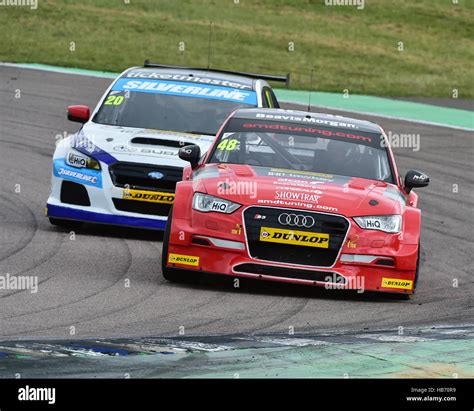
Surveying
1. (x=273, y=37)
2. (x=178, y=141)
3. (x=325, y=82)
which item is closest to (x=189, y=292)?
(x=178, y=141)

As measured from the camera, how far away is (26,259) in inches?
418

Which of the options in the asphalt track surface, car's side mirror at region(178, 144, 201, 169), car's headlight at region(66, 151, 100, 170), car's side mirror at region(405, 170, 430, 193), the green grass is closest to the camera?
the asphalt track surface

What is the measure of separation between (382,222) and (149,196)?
287 centimetres

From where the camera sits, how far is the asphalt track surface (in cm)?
848

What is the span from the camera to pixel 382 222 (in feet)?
32.7

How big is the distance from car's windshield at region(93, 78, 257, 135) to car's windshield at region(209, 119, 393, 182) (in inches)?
75.8

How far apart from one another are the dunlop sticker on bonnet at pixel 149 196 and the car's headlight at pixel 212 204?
2.01 metres

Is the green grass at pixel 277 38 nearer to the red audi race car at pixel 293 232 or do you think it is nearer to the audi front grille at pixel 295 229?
the red audi race car at pixel 293 232

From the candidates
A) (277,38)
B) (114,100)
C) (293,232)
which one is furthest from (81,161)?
(277,38)

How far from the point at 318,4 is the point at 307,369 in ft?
109

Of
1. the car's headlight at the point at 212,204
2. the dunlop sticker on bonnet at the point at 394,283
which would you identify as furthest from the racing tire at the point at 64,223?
the dunlop sticker on bonnet at the point at 394,283

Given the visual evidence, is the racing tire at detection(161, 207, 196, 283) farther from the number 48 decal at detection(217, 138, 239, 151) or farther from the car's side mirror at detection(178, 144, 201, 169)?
the number 48 decal at detection(217, 138, 239, 151)

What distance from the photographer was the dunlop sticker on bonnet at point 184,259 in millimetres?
9922

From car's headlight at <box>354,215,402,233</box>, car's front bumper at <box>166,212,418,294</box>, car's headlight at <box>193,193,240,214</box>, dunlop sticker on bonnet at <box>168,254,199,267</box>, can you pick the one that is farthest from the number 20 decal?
car's headlight at <box>354,215,402,233</box>
